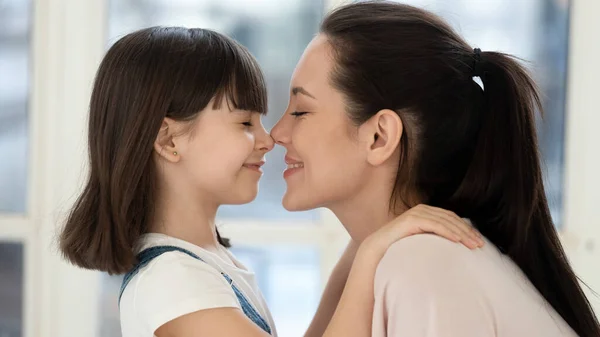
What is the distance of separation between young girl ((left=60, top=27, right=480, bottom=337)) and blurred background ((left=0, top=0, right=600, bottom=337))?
90cm

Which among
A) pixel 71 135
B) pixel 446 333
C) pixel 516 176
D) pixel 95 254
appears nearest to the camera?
pixel 446 333

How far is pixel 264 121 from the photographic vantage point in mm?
2568

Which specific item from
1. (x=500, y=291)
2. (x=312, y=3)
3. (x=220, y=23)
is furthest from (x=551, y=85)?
(x=500, y=291)

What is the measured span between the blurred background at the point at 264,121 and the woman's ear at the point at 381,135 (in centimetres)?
101

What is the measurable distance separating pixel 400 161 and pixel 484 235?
0.65ft

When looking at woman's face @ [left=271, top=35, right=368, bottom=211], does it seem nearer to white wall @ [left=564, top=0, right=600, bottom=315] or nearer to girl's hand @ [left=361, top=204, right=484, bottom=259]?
girl's hand @ [left=361, top=204, right=484, bottom=259]

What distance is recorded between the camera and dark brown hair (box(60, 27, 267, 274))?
4.90 ft

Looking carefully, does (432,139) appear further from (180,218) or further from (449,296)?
(180,218)

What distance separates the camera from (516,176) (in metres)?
1.39

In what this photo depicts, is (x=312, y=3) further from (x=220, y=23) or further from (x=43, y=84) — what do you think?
(x=43, y=84)

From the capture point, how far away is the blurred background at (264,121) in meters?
2.44

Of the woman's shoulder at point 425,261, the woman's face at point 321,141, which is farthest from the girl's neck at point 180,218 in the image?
the woman's shoulder at point 425,261

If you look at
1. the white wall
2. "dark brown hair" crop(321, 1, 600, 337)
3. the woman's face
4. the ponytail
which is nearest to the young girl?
the woman's face

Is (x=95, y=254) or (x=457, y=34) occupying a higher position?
(x=457, y=34)
